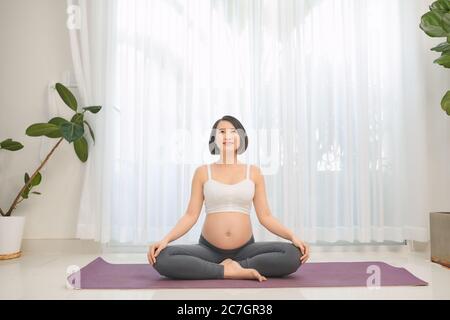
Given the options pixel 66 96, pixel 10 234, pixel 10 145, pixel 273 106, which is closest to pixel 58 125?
pixel 66 96

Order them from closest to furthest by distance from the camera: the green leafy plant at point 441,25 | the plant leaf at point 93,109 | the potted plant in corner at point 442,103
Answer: the potted plant in corner at point 442,103 < the green leafy plant at point 441,25 < the plant leaf at point 93,109

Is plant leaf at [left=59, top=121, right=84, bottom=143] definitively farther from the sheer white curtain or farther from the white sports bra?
the white sports bra

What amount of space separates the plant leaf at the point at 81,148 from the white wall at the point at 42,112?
194 mm

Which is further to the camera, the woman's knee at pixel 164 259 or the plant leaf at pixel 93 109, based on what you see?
the plant leaf at pixel 93 109

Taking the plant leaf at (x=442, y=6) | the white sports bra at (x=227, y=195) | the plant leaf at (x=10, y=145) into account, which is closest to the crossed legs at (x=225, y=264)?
the white sports bra at (x=227, y=195)

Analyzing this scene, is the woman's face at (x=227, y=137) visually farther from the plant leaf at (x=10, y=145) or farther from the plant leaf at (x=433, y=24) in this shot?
the plant leaf at (x=10, y=145)

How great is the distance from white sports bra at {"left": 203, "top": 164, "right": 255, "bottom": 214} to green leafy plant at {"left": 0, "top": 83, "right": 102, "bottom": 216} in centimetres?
114

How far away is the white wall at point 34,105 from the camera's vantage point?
278 centimetres

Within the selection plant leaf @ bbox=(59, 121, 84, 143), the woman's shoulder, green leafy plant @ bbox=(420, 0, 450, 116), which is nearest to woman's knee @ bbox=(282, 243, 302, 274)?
the woman's shoulder

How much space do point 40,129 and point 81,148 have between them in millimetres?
283

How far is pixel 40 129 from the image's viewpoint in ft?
8.19
